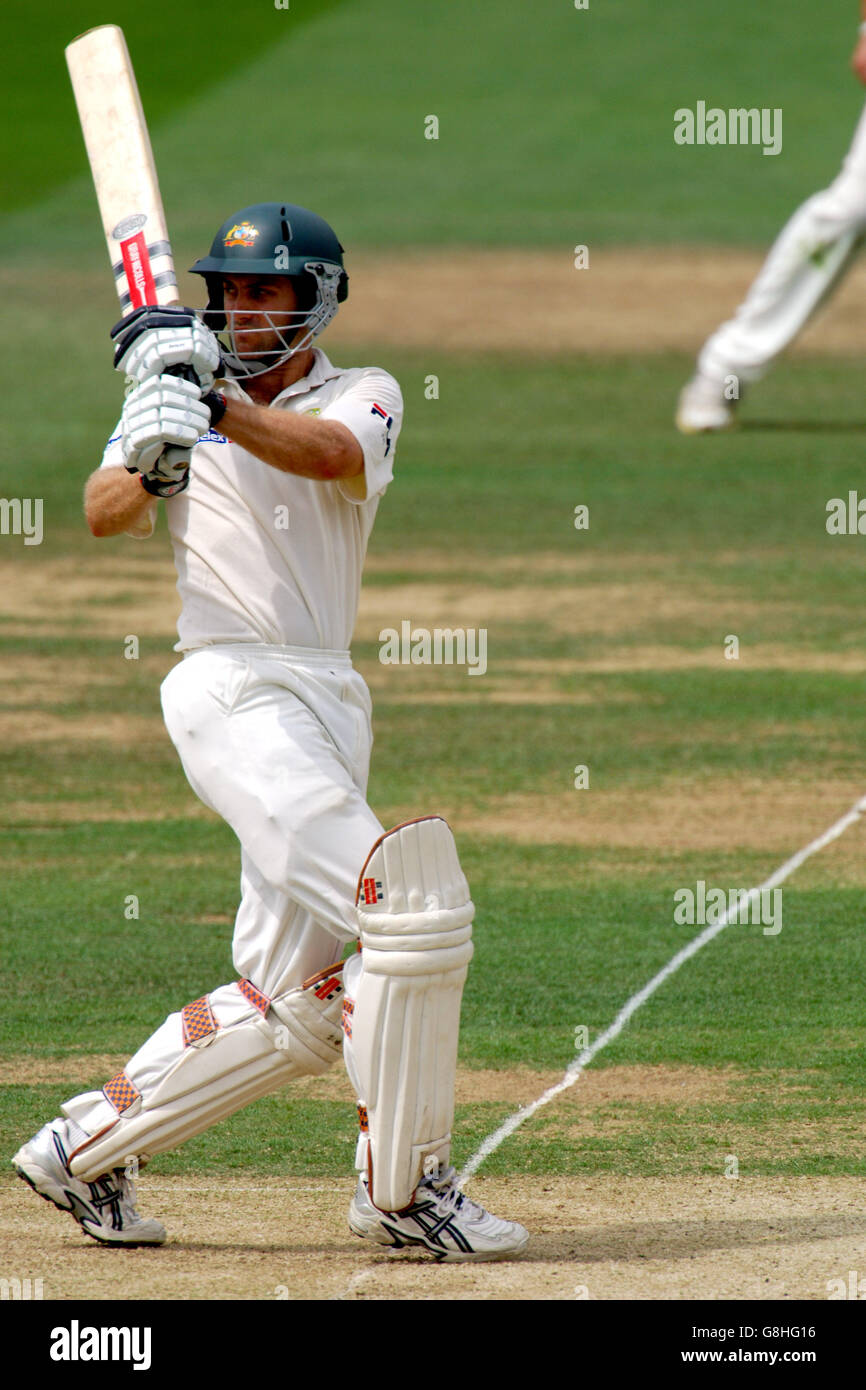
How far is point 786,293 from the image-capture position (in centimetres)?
1859

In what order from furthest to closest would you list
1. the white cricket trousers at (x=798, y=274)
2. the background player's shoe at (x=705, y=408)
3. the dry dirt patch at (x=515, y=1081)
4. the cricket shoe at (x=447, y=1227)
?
the background player's shoe at (x=705, y=408), the white cricket trousers at (x=798, y=274), the dry dirt patch at (x=515, y=1081), the cricket shoe at (x=447, y=1227)

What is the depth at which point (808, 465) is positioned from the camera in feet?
61.1

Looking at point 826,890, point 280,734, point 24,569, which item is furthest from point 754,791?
point 24,569

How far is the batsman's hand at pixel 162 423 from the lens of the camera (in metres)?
4.86

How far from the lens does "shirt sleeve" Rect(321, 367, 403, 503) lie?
5.22 metres

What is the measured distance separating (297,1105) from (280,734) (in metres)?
1.77

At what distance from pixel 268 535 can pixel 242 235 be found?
72cm

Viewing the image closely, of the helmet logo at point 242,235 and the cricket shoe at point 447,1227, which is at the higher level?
the helmet logo at point 242,235

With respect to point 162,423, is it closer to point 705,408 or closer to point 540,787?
point 540,787

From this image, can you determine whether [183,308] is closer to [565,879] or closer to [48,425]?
[565,879]
